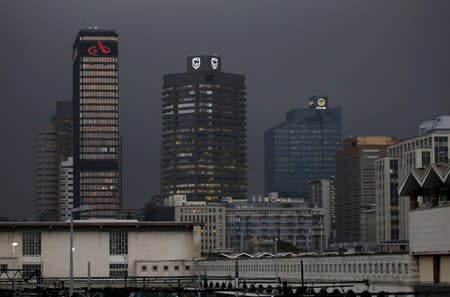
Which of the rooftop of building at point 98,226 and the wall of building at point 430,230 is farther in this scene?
the rooftop of building at point 98,226

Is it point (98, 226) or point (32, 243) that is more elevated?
point (98, 226)

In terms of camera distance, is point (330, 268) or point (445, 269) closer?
point (445, 269)

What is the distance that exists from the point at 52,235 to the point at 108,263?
8.31 metres


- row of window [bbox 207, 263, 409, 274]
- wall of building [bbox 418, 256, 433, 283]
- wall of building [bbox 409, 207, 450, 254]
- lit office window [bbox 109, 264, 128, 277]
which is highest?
wall of building [bbox 409, 207, 450, 254]

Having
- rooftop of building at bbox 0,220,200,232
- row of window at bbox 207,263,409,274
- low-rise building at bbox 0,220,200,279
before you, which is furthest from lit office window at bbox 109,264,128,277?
row of window at bbox 207,263,409,274

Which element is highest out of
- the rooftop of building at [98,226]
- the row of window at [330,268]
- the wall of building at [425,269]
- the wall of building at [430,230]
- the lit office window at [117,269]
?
the wall of building at [430,230]

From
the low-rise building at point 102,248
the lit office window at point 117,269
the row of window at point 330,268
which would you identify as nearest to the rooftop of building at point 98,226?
the low-rise building at point 102,248

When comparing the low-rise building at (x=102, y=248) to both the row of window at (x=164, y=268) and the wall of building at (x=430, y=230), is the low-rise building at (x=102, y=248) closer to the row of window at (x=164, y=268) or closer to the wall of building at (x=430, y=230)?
the row of window at (x=164, y=268)

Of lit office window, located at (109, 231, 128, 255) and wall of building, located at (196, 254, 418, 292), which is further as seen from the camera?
lit office window, located at (109, 231, 128, 255)

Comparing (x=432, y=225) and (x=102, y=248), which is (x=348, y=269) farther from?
(x=102, y=248)

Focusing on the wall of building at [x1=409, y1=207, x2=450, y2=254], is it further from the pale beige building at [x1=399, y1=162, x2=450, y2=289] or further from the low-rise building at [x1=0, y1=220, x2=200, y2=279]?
the low-rise building at [x1=0, y1=220, x2=200, y2=279]

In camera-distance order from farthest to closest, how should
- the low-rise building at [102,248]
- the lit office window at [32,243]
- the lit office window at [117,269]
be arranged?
the lit office window at [117,269] < the lit office window at [32,243] < the low-rise building at [102,248]

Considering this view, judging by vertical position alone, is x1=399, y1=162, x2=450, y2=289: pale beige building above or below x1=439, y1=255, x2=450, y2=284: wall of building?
above

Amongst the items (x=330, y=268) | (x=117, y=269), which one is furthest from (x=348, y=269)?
(x=117, y=269)
